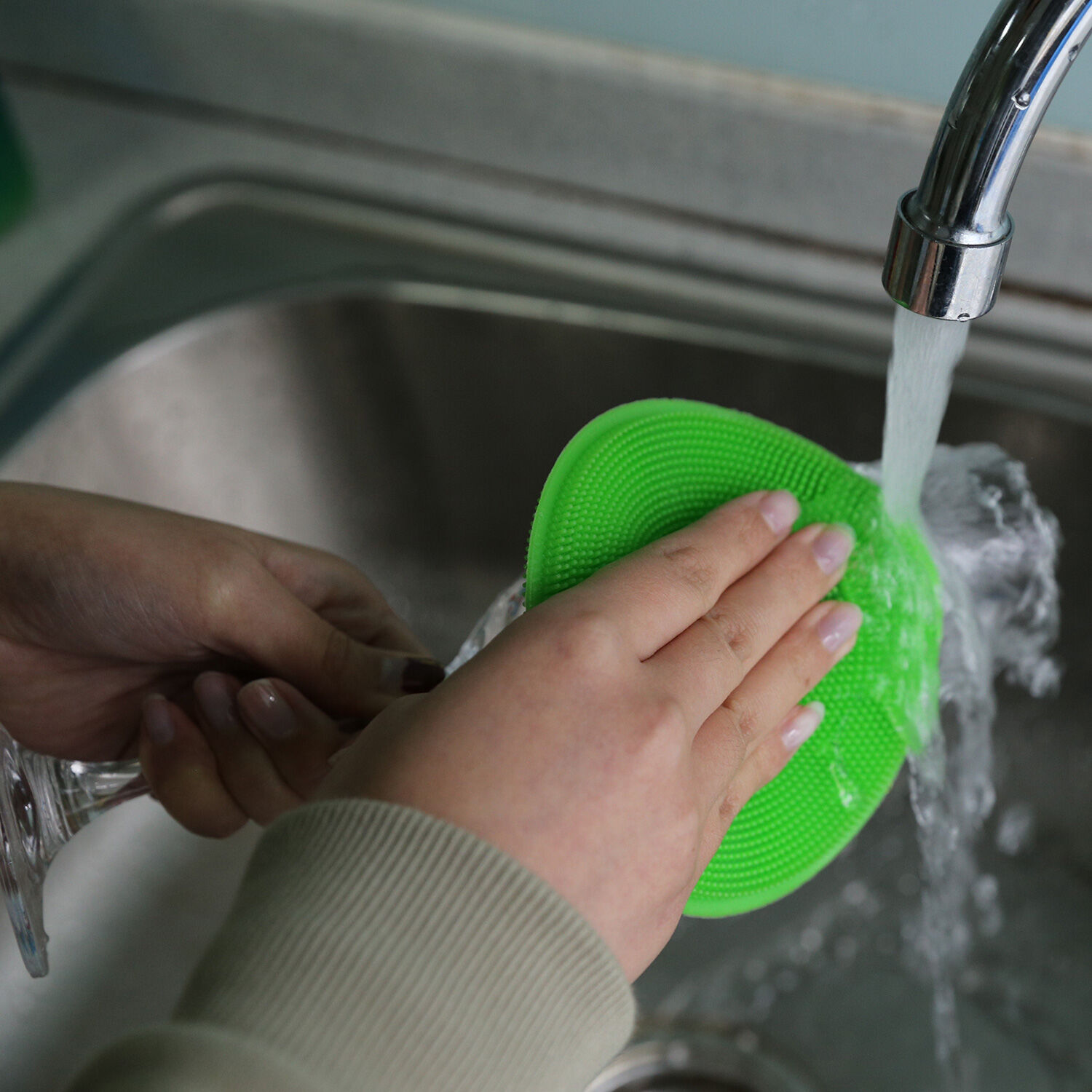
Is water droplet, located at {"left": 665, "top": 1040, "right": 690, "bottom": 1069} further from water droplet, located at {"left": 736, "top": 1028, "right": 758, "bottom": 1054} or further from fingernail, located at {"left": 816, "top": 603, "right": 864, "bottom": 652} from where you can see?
fingernail, located at {"left": 816, "top": 603, "right": 864, "bottom": 652}

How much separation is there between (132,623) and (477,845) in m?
0.27

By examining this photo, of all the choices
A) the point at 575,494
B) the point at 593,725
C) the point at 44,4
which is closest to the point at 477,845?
the point at 593,725

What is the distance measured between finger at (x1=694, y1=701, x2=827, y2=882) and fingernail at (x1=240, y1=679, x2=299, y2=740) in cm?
20

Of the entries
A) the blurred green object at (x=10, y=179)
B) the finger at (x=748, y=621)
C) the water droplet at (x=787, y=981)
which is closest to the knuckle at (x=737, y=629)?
the finger at (x=748, y=621)

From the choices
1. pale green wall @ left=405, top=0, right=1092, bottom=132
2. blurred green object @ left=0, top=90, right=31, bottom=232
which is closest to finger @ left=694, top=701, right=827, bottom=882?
pale green wall @ left=405, top=0, right=1092, bottom=132

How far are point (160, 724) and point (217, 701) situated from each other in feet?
0.10

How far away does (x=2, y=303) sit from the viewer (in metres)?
0.74

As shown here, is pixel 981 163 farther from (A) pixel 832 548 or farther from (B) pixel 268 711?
(B) pixel 268 711

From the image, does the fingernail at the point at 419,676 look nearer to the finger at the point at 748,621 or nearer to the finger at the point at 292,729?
the finger at the point at 292,729

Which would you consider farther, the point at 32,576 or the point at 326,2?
the point at 326,2

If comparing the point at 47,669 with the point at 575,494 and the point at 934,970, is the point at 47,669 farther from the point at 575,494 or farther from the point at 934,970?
the point at 934,970

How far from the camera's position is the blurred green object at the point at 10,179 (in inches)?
30.8

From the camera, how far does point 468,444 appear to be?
2.64 feet

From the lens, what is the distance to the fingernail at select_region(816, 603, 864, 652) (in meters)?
0.48
